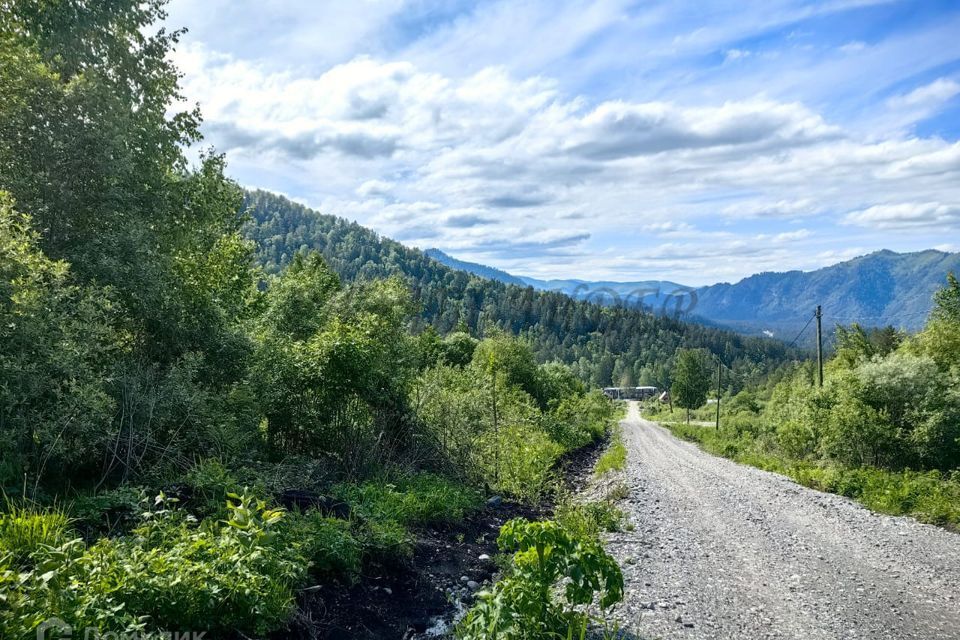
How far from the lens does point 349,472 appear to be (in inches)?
444

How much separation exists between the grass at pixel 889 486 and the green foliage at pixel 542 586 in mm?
12951

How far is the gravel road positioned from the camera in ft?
22.8

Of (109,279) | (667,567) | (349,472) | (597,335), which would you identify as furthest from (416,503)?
(597,335)

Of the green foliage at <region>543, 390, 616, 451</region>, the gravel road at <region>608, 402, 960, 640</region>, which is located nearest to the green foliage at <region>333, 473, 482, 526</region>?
the gravel road at <region>608, 402, 960, 640</region>

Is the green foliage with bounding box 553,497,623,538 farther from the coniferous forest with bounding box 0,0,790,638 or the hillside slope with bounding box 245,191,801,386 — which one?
the hillside slope with bounding box 245,191,801,386

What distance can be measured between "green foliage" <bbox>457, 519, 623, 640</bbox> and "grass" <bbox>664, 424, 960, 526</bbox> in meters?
13.0

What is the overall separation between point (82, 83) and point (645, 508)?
15610 mm

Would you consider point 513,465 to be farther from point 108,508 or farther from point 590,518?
point 108,508

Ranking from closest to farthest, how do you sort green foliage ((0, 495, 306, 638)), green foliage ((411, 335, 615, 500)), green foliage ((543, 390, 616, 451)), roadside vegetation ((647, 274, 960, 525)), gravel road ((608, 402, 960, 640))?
green foliage ((0, 495, 306, 638)) → gravel road ((608, 402, 960, 640)) → green foliage ((411, 335, 615, 500)) → roadside vegetation ((647, 274, 960, 525)) → green foliage ((543, 390, 616, 451))

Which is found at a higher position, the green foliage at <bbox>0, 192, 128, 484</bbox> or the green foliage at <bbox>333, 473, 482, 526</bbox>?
the green foliage at <bbox>0, 192, 128, 484</bbox>

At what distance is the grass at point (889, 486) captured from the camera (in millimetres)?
13250

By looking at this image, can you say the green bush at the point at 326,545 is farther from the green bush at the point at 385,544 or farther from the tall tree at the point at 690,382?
the tall tree at the point at 690,382

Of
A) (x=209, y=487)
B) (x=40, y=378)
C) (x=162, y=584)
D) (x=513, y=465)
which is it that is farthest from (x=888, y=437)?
(x=40, y=378)

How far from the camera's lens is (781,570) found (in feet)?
29.9
